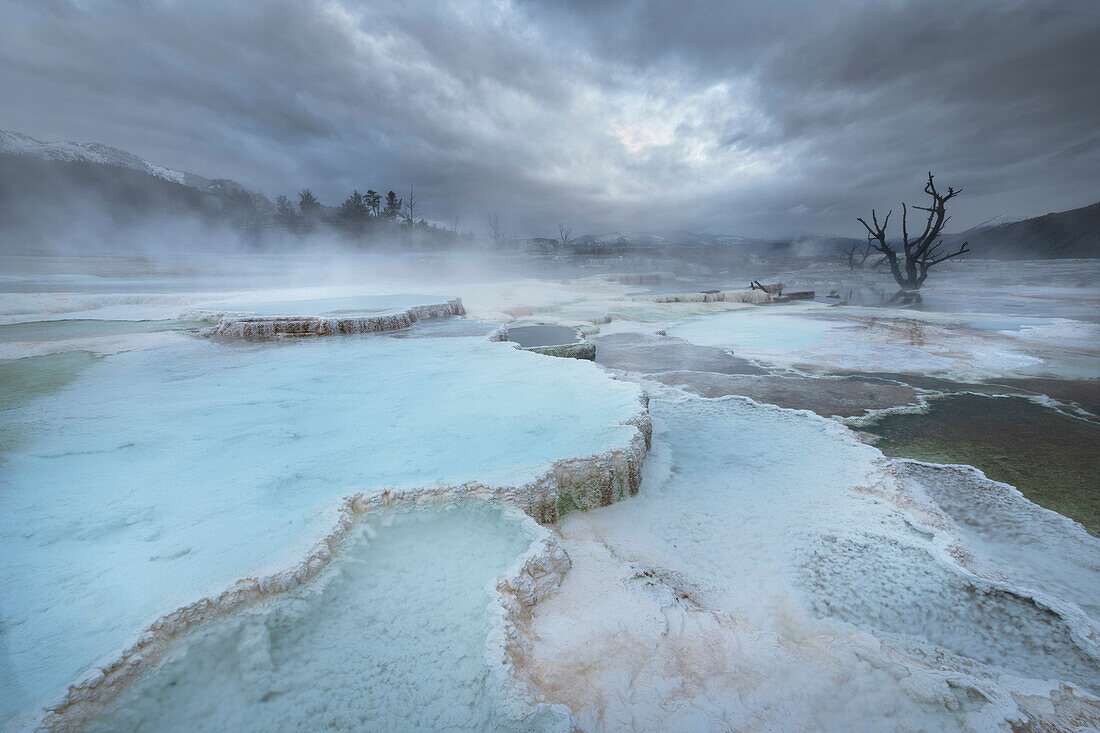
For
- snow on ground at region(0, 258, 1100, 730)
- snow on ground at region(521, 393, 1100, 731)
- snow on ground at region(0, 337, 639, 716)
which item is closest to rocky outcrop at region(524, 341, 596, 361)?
snow on ground at region(0, 337, 639, 716)

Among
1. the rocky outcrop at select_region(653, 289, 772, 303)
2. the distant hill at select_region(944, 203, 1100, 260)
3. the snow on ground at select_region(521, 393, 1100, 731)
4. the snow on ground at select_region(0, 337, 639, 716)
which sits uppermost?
the distant hill at select_region(944, 203, 1100, 260)

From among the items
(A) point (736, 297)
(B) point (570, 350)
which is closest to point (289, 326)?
(B) point (570, 350)

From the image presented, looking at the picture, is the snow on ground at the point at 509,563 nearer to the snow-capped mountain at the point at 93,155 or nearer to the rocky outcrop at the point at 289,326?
the rocky outcrop at the point at 289,326

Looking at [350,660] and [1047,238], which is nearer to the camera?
[350,660]

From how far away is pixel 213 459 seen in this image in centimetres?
267

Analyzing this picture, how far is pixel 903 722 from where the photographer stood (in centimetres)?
141

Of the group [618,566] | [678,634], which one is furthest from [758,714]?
[618,566]

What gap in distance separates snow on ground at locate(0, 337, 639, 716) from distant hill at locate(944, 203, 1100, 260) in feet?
159

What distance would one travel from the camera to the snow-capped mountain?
28.6 meters

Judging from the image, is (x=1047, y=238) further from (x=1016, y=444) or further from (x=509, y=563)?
(x=509, y=563)

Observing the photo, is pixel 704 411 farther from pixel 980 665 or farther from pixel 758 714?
pixel 758 714

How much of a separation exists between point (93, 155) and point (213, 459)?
65.9m

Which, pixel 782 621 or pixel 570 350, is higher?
pixel 570 350

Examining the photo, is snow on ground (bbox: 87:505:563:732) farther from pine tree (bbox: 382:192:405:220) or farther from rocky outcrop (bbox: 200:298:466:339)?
pine tree (bbox: 382:192:405:220)
